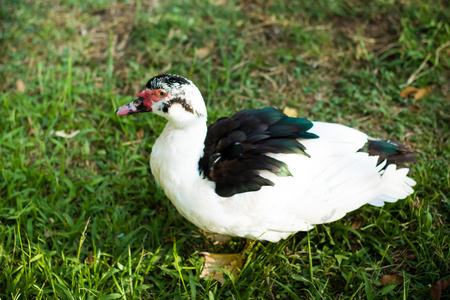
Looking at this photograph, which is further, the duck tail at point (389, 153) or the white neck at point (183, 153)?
the duck tail at point (389, 153)

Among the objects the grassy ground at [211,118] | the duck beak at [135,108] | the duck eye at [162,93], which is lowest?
the grassy ground at [211,118]

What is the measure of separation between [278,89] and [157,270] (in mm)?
1852

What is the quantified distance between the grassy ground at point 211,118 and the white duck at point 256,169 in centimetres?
32

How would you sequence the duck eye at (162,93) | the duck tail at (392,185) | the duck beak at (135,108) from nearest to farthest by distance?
1. the duck eye at (162,93)
2. the duck beak at (135,108)
3. the duck tail at (392,185)

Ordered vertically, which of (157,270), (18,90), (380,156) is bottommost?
(157,270)

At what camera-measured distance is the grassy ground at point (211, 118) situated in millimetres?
2404

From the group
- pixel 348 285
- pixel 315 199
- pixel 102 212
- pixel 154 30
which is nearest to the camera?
pixel 315 199

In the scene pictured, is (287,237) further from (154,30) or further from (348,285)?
(154,30)

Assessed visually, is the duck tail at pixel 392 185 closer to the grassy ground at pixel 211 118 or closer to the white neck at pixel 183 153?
the grassy ground at pixel 211 118

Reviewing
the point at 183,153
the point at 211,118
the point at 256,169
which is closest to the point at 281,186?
the point at 256,169

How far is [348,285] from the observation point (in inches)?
95.2

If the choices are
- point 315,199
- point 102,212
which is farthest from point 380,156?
point 102,212

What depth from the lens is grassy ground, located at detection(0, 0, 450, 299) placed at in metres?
2.40

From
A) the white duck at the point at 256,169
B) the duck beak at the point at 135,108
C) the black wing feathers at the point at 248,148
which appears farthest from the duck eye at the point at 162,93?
the black wing feathers at the point at 248,148
